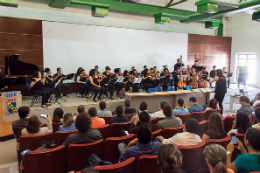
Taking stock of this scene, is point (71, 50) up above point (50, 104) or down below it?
above

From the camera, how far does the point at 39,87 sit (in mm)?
6406

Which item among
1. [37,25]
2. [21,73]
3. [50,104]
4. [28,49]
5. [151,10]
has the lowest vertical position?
[50,104]

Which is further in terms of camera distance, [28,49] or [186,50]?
[186,50]

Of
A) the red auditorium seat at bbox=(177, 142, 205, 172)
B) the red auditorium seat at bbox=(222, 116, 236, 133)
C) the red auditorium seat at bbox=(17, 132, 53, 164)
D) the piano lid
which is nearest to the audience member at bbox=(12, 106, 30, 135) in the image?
the red auditorium seat at bbox=(17, 132, 53, 164)

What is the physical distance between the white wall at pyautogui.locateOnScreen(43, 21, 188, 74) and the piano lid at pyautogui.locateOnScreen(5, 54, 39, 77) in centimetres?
190

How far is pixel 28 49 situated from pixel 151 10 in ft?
20.3

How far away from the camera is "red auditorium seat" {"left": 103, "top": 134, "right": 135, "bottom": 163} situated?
2.66 m

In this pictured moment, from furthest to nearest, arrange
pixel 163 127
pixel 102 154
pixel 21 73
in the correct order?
pixel 21 73, pixel 163 127, pixel 102 154

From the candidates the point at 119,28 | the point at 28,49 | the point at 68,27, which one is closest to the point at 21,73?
the point at 28,49

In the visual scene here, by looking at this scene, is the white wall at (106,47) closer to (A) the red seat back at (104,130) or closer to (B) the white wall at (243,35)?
(B) the white wall at (243,35)

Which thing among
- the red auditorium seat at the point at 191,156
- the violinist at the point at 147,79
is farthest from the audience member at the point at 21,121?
the violinist at the point at 147,79

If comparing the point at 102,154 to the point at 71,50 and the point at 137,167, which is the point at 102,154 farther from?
the point at 71,50

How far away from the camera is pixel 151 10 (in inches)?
414

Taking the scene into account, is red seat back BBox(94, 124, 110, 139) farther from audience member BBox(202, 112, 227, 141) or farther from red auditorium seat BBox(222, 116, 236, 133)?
red auditorium seat BBox(222, 116, 236, 133)
